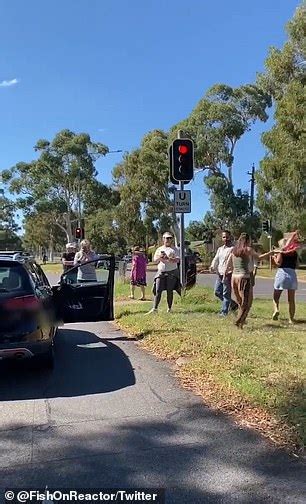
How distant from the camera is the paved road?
3.69m

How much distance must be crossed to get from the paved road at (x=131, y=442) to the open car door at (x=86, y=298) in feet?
6.11

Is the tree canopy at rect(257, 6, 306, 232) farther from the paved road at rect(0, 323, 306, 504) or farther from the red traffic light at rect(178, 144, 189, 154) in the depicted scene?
the paved road at rect(0, 323, 306, 504)

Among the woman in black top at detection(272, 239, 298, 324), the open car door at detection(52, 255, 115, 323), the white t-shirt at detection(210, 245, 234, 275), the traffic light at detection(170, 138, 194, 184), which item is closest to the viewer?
the open car door at detection(52, 255, 115, 323)

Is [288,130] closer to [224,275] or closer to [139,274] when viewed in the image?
[139,274]

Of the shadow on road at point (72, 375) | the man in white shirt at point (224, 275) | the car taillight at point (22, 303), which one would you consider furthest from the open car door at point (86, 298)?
the man in white shirt at point (224, 275)

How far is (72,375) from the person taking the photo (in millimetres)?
6758

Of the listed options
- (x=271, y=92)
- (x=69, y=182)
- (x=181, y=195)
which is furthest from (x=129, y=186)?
(x=181, y=195)

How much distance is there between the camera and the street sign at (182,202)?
39.6 feet

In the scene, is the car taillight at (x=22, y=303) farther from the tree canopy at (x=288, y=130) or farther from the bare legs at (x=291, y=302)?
the tree canopy at (x=288, y=130)

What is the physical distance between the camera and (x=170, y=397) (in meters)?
5.74

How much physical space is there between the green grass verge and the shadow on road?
27.1 inches

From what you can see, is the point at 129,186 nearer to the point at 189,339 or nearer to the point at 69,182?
the point at 69,182

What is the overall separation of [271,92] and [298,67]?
2.64 meters

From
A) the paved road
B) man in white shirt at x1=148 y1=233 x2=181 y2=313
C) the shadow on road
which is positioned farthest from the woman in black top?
the paved road
